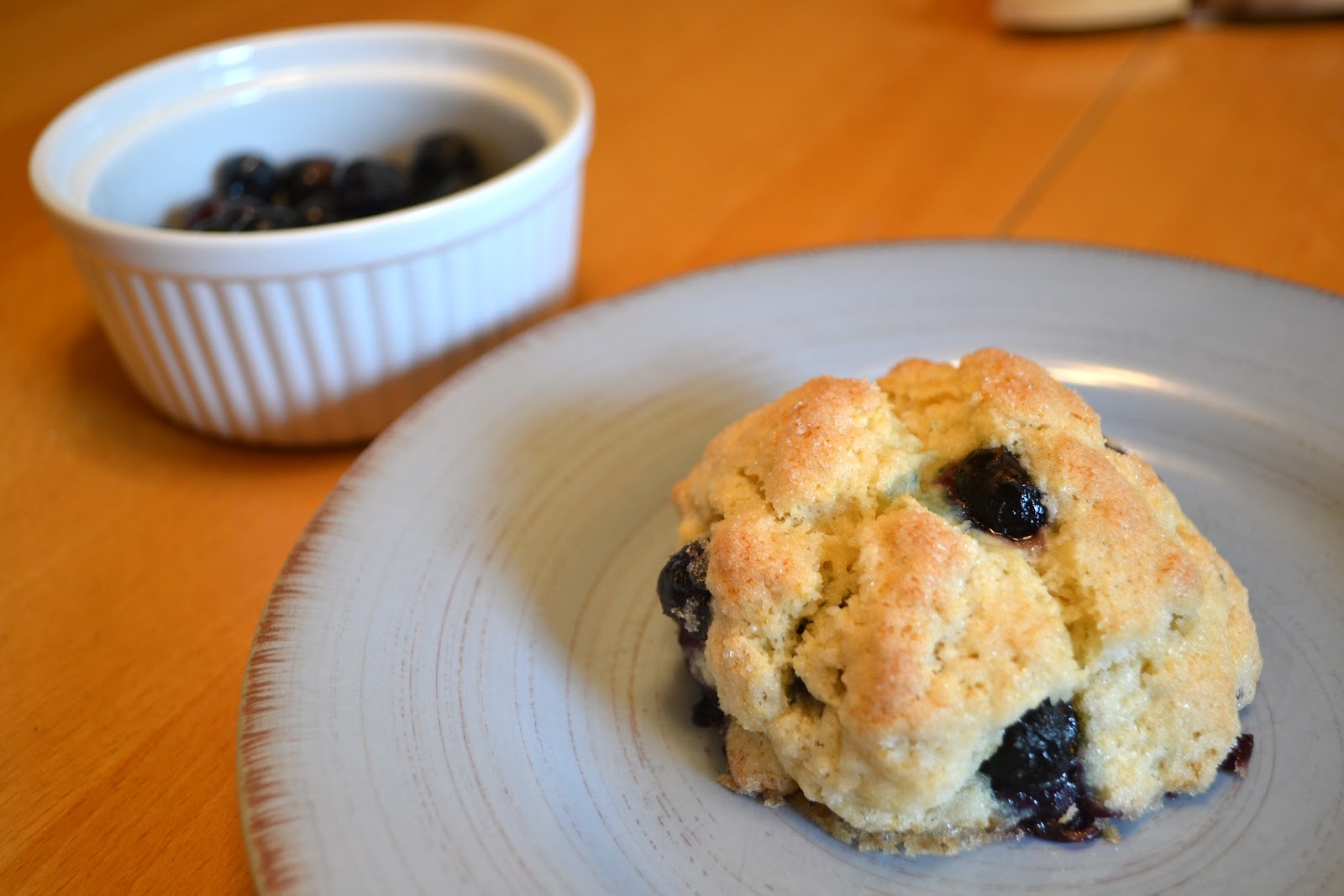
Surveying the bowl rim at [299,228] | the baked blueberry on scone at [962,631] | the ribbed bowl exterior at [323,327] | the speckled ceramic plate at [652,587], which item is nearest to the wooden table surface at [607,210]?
the ribbed bowl exterior at [323,327]

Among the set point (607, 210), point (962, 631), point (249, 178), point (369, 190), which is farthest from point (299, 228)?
point (962, 631)

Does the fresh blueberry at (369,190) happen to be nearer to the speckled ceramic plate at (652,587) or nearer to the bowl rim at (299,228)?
the bowl rim at (299,228)

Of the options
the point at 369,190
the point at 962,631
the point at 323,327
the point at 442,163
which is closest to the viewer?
the point at 962,631

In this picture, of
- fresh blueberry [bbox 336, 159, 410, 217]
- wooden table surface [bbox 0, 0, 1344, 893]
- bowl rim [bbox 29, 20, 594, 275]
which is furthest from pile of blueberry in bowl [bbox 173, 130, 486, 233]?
wooden table surface [bbox 0, 0, 1344, 893]

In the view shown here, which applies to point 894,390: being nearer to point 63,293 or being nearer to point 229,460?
point 229,460

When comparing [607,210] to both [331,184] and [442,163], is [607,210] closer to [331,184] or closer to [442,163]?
[442,163]

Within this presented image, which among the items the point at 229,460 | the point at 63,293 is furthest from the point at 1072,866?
the point at 63,293
